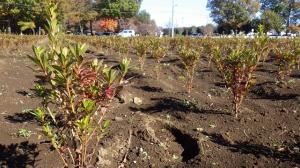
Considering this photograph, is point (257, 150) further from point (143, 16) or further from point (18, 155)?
point (143, 16)

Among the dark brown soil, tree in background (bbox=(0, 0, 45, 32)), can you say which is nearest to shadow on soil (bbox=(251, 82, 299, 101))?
the dark brown soil

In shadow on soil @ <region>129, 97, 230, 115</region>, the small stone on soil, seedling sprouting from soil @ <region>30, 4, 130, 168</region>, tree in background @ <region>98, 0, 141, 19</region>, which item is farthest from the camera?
tree in background @ <region>98, 0, 141, 19</region>

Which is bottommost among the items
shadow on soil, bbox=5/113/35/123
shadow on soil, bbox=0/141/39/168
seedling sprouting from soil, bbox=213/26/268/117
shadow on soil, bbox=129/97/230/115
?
shadow on soil, bbox=0/141/39/168

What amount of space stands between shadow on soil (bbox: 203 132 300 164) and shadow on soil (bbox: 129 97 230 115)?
1.36 m

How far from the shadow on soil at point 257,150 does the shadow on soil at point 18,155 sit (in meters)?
2.61

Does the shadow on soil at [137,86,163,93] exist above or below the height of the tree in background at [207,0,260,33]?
below

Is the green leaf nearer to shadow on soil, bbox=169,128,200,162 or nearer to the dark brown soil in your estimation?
the dark brown soil

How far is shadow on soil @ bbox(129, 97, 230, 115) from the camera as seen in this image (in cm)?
756

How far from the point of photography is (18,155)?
5398 millimetres

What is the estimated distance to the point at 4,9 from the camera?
4591 cm

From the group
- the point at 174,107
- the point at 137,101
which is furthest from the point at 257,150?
the point at 137,101

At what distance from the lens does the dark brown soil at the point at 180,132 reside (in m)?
5.47

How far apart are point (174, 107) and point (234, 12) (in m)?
33.7

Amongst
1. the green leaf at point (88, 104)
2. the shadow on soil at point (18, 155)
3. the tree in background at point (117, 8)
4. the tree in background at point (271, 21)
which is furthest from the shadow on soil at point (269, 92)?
the tree in background at point (117, 8)
